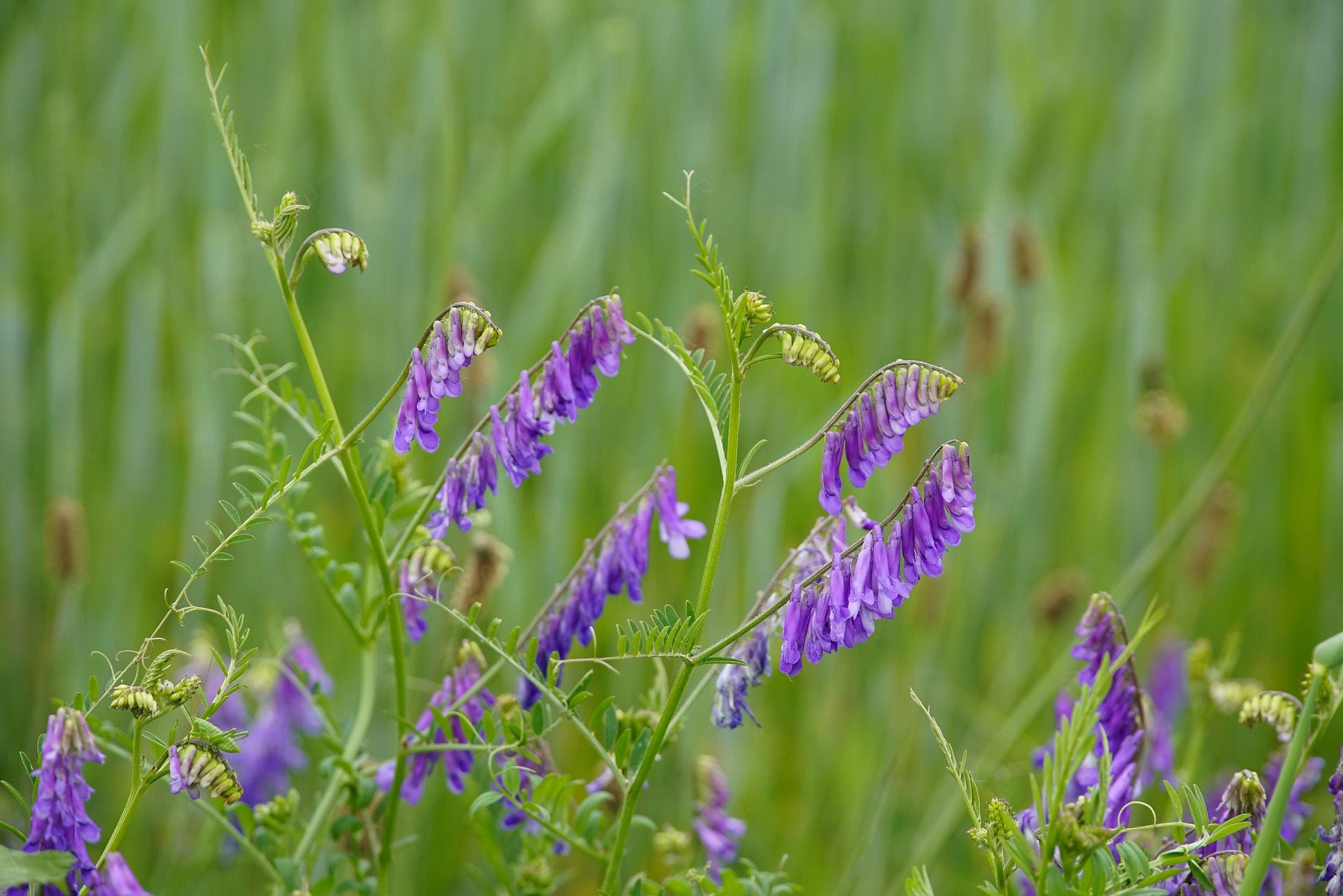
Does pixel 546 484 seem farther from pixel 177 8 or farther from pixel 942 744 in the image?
pixel 942 744

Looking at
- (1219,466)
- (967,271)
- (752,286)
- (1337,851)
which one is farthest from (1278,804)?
(752,286)

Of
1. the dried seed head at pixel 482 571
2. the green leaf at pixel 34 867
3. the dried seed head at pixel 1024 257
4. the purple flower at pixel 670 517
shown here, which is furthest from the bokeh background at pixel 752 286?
the green leaf at pixel 34 867

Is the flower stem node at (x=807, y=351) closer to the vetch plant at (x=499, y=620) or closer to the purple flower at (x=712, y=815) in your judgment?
the vetch plant at (x=499, y=620)

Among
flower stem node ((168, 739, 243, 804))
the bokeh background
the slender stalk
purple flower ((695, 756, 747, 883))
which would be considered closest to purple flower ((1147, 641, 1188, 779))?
the bokeh background

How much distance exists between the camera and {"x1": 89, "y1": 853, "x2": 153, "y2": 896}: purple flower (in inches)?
20.7

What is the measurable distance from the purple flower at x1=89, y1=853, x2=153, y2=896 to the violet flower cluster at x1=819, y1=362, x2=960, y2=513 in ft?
1.14

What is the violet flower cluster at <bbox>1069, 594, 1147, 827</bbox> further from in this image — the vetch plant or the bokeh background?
the bokeh background

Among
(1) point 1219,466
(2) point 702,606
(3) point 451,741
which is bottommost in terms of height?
A: (3) point 451,741

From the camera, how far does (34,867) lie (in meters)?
0.47

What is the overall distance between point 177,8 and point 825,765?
4.32 ft

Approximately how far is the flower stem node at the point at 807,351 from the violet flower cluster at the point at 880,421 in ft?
0.07

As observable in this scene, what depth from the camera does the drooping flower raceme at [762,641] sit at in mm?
565

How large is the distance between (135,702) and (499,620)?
0.14 m

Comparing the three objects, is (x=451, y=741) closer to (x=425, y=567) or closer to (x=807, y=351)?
(x=425, y=567)
